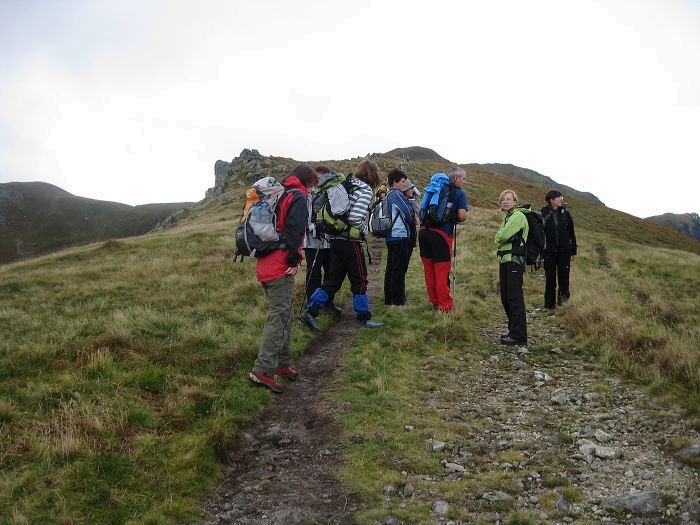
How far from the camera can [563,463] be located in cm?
514

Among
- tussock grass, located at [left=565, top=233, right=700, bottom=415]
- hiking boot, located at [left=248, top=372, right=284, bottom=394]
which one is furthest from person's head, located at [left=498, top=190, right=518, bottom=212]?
hiking boot, located at [left=248, top=372, right=284, bottom=394]

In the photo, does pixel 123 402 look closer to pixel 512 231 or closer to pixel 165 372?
pixel 165 372

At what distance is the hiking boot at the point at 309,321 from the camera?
32.0ft

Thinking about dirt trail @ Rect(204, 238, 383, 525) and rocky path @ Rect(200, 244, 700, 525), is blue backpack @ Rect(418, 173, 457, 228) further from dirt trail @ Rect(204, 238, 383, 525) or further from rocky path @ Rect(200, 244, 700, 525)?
dirt trail @ Rect(204, 238, 383, 525)

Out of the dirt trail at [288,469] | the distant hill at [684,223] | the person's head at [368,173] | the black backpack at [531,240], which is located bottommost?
the dirt trail at [288,469]

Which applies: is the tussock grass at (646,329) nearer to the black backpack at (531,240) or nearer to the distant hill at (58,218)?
the black backpack at (531,240)

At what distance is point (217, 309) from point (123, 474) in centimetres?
620

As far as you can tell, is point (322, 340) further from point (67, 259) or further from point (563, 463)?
point (67, 259)

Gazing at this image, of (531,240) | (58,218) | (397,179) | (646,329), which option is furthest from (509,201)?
(58,218)

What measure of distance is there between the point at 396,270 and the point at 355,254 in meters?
1.79

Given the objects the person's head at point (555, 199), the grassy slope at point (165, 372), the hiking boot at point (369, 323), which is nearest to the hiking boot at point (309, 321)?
the grassy slope at point (165, 372)

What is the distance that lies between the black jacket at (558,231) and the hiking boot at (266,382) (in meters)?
7.83

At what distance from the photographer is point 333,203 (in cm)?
916

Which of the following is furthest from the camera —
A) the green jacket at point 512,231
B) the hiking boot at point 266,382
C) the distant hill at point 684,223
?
the distant hill at point 684,223
